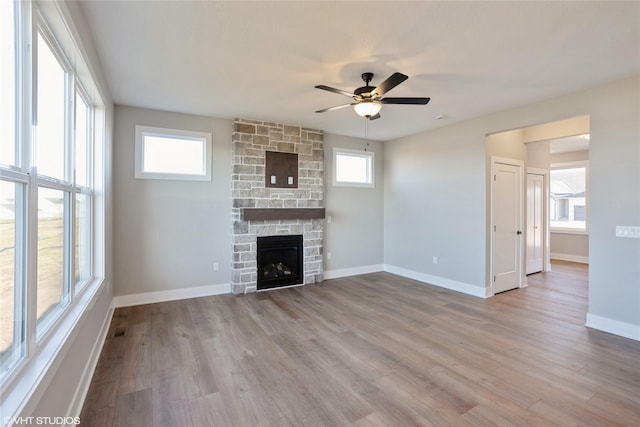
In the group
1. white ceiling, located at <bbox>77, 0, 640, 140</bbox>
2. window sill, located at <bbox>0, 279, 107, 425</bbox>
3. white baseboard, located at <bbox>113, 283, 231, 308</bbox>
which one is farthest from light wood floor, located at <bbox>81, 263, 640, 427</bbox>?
white ceiling, located at <bbox>77, 0, 640, 140</bbox>

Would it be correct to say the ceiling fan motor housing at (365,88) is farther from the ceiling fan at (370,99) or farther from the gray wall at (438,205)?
the gray wall at (438,205)

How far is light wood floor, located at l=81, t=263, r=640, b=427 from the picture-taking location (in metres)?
1.98

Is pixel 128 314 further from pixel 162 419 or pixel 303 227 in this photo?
pixel 303 227

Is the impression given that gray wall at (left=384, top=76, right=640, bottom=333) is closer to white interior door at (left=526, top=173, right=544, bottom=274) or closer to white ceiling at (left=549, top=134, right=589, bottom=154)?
white interior door at (left=526, top=173, right=544, bottom=274)

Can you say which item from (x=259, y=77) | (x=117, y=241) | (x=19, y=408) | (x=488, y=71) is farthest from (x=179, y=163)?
(x=488, y=71)

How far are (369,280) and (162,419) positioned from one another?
13.5 ft

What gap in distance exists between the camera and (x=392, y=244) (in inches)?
242

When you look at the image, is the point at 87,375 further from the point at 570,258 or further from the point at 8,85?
the point at 570,258

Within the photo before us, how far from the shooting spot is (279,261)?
16.8ft

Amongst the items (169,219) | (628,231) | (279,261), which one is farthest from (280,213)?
(628,231)

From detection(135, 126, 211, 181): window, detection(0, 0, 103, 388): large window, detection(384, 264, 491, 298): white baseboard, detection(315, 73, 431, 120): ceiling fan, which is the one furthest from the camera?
detection(384, 264, 491, 298): white baseboard

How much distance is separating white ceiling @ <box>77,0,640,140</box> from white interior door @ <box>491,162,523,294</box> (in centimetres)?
140

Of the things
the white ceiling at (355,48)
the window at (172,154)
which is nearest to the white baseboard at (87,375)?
the window at (172,154)

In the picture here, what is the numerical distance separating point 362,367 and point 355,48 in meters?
2.76
